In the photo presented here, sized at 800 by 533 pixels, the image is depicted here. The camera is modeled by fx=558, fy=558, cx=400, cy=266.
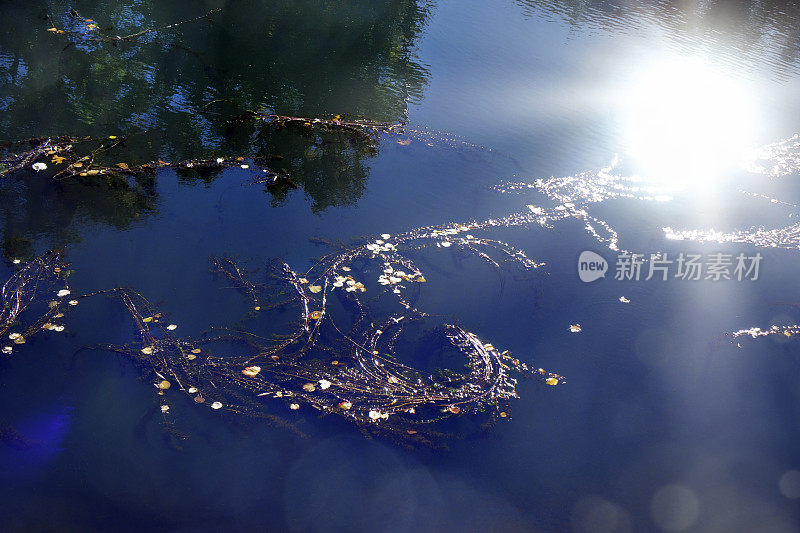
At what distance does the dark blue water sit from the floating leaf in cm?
35

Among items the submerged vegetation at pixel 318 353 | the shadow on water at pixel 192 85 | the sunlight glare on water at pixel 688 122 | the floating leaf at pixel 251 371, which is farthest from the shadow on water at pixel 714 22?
the floating leaf at pixel 251 371

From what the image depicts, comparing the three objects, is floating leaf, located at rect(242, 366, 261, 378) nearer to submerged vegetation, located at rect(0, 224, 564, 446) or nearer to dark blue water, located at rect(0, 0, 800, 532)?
submerged vegetation, located at rect(0, 224, 564, 446)

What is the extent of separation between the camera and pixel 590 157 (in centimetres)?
709

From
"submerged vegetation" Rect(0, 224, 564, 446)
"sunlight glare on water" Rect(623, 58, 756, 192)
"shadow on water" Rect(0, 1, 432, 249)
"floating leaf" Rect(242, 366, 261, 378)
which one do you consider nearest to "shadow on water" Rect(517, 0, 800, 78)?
"sunlight glare on water" Rect(623, 58, 756, 192)

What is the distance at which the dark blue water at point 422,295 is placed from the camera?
11.0 feet

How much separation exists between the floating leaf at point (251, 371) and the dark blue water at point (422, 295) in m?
0.35

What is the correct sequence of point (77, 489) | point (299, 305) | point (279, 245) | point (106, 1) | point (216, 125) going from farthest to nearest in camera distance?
point (106, 1)
point (216, 125)
point (279, 245)
point (299, 305)
point (77, 489)

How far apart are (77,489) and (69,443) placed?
0.33 m

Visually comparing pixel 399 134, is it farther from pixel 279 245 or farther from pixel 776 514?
pixel 776 514

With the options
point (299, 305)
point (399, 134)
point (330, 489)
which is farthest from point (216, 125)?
point (330, 489)

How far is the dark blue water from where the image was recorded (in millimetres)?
3348

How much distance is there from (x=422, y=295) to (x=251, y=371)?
1.56 m

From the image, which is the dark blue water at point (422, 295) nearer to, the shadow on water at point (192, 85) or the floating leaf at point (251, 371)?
the shadow on water at point (192, 85)

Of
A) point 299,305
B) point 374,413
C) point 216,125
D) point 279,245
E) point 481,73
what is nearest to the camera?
point 374,413
